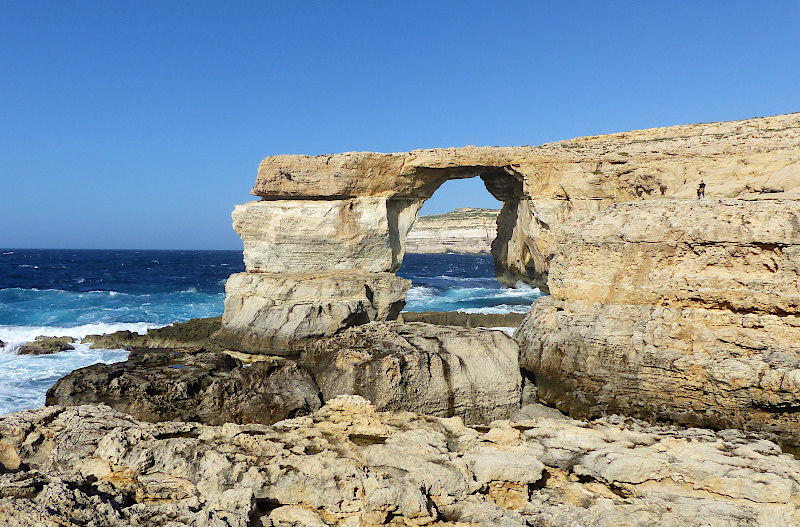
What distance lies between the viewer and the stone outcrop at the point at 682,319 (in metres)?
8.49

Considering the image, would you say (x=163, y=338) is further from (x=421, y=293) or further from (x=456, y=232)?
(x=456, y=232)

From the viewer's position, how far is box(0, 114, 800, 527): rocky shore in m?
5.31

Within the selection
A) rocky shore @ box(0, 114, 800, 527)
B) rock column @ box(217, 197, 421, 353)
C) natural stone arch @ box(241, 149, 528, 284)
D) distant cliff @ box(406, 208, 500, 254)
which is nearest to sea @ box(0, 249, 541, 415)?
rocky shore @ box(0, 114, 800, 527)

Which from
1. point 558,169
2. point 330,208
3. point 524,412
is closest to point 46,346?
point 330,208

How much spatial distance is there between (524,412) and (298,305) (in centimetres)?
1149

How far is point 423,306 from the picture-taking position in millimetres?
33500

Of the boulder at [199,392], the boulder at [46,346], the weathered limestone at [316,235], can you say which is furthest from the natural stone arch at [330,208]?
the boulder at [199,392]

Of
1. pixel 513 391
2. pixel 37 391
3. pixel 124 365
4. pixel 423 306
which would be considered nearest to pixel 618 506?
pixel 513 391

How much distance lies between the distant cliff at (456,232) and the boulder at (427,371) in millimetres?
80668

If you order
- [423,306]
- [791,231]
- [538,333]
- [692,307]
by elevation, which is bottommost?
[423,306]

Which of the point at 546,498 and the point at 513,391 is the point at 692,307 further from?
the point at 546,498

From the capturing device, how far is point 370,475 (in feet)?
18.6

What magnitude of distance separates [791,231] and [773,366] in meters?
2.30

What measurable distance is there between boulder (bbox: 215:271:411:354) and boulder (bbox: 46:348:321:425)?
281 inches
